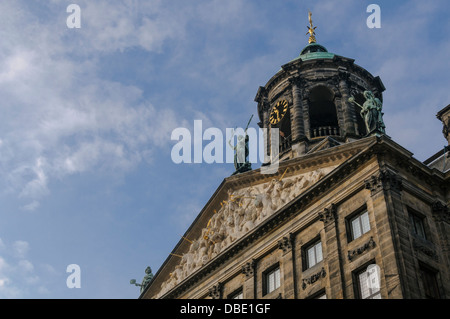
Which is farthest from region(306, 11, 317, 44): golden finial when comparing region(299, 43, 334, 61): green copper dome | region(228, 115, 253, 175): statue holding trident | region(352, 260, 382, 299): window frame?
region(352, 260, 382, 299): window frame

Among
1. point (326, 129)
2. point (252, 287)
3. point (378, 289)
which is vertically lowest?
point (378, 289)

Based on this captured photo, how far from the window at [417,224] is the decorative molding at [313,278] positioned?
15.9 feet

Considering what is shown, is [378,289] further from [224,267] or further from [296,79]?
[296,79]

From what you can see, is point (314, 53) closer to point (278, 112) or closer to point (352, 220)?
point (278, 112)

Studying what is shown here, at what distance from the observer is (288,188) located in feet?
117

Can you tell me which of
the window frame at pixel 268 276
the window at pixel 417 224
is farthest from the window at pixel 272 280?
the window at pixel 417 224

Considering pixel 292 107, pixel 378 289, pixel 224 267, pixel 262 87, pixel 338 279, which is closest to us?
pixel 378 289

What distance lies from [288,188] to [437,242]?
9.42 metres

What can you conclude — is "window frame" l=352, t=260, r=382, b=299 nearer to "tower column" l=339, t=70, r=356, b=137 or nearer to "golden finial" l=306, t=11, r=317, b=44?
"tower column" l=339, t=70, r=356, b=137

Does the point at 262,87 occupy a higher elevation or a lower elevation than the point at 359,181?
higher

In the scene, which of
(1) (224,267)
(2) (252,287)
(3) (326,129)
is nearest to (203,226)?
(1) (224,267)

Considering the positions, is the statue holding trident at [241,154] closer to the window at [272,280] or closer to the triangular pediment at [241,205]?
the triangular pediment at [241,205]

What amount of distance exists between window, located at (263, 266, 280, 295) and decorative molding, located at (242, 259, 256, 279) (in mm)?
931

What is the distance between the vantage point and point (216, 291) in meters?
37.6
